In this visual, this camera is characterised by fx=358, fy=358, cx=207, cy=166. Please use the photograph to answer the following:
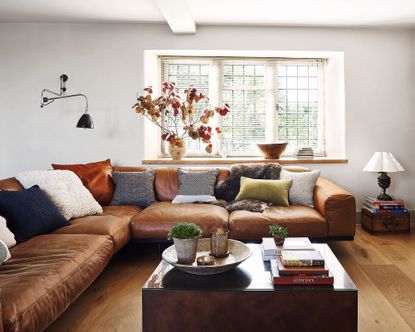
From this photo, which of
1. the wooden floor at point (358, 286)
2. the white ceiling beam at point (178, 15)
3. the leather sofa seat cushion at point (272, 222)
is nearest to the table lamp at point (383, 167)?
the wooden floor at point (358, 286)

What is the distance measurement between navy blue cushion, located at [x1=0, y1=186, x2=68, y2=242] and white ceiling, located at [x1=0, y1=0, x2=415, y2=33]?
199cm

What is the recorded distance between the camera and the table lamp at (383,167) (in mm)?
3823

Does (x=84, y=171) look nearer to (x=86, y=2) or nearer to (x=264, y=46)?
(x=86, y=2)

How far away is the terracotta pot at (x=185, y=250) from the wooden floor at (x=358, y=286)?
524 millimetres

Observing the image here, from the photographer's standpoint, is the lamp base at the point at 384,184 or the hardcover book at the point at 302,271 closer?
the hardcover book at the point at 302,271

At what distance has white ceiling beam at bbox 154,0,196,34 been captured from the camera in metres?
3.21

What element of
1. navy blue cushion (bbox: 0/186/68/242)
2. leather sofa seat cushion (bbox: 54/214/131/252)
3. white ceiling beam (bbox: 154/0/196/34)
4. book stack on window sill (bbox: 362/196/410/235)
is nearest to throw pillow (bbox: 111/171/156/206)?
leather sofa seat cushion (bbox: 54/214/131/252)

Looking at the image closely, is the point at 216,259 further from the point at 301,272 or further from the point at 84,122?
the point at 84,122

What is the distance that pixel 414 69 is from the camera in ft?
13.8

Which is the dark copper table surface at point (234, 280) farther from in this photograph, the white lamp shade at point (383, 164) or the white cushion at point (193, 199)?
the white lamp shade at point (383, 164)

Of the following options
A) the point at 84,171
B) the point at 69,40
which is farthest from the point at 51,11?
the point at 84,171

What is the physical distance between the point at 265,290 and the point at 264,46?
3.22m

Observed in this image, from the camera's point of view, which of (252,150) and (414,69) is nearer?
(414,69)

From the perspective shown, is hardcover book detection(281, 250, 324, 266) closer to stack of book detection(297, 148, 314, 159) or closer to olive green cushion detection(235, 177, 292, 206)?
olive green cushion detection(235, 177, 292, 206)
